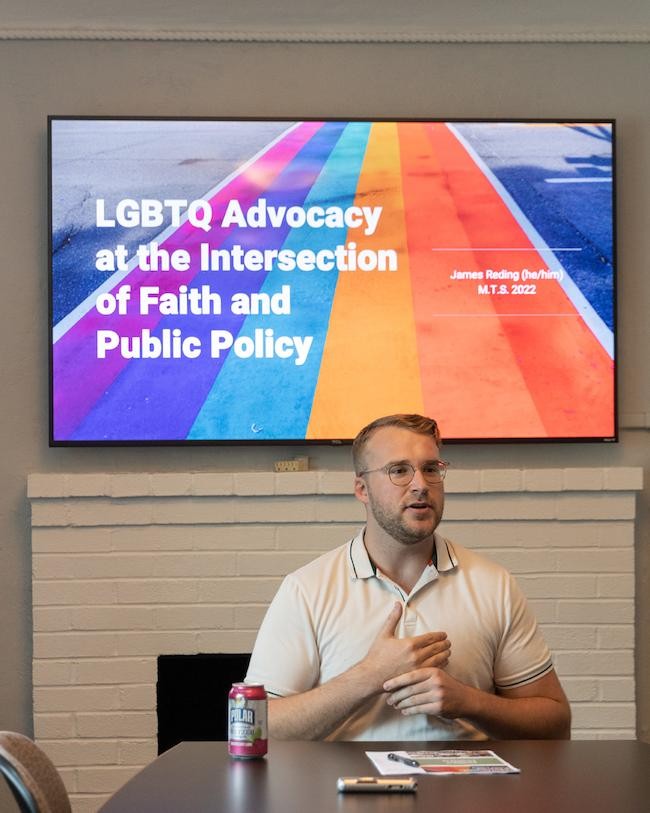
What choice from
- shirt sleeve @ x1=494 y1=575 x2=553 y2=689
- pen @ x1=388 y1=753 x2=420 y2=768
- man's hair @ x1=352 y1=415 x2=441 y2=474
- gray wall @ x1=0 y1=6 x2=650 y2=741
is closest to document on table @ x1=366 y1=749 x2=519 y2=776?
pen @ x1=388 y1=753 x2=420 y2=768

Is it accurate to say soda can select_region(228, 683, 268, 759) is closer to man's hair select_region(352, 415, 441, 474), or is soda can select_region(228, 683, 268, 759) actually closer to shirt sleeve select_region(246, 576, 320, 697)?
shirt sleeve select_region(246, 576, 320, 697)

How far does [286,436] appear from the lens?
12.9ft

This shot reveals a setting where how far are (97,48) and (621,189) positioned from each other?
1866mm

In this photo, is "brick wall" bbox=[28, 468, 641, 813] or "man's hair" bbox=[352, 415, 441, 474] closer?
"man's hair" bbox=[352, 415, 441, 474]

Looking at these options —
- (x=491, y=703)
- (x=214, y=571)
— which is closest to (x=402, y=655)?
(x=491, y=703)

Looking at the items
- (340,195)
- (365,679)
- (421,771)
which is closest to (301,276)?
(340,195)

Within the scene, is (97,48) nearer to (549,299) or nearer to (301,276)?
(301,276)

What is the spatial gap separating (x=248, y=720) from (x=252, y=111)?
255 cm

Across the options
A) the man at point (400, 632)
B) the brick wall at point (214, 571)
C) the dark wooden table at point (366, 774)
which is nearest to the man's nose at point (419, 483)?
the man at point (400, 632)

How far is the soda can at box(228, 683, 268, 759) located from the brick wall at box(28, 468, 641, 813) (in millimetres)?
1872

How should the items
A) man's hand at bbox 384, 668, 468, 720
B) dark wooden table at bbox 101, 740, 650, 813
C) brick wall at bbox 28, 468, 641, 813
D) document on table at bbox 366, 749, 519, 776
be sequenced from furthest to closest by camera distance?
brick wall at bbox 28, 468, 641, 813 < man's hand at bbox 384, 668, 468, 720 < document on table at bbox 366, 749, 519, 776 < dark wooden table at bbox 101, 740, 650, 813

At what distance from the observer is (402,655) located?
7.45 feet

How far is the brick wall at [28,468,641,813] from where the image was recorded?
390 cm

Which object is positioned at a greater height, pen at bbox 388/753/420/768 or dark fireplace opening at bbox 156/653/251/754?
pen at bbox 388/753/420/768
